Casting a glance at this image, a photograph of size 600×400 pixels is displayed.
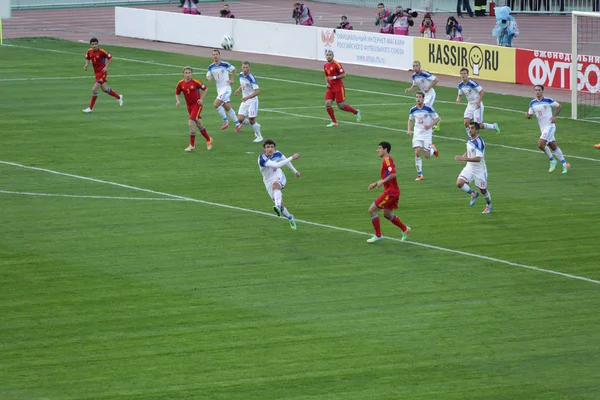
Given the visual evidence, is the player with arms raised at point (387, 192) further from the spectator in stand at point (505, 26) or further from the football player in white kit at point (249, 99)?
the spectator in stand at point (505, 26)

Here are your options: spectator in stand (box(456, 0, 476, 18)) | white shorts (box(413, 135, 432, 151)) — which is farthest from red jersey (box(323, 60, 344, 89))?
spectator in stand (box(456, 0, 476, 18))

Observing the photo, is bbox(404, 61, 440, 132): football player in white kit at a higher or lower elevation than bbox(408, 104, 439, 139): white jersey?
higher

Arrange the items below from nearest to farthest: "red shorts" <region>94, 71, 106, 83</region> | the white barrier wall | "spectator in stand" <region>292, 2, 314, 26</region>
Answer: "red shorts" <region>94, 71, 106, 83</region> < the white barrier wall < "spectator in stand" <region>292, 2, 314, 26</region>

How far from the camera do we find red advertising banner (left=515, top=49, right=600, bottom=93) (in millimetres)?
40344

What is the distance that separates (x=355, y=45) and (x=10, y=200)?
26.8 m

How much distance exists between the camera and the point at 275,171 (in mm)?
24422

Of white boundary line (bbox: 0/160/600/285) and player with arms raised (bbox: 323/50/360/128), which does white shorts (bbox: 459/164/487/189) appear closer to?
white boundary line (bbox: 0/160/600/285)

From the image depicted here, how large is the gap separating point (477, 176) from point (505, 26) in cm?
2733

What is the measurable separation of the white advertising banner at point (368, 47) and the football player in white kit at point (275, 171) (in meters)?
26.1

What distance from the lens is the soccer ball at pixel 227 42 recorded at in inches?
2199

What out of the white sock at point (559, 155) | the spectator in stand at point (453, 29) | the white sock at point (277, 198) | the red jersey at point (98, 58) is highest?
the spectator in stand at point (453, 29)

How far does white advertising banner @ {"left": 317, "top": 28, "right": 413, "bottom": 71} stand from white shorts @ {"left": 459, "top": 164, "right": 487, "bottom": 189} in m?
23.9

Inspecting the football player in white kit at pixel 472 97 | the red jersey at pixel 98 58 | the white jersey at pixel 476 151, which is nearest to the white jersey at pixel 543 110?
the football player in white kit at pixel 472 97

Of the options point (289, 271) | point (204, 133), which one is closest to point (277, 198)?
point (289, 271)
